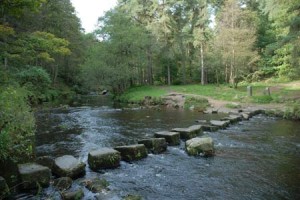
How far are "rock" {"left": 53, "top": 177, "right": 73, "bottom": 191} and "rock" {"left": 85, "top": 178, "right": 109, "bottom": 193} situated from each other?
0.41 m

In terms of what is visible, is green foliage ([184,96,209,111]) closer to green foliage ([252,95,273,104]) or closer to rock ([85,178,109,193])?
green foliage ([252,95,273,104])

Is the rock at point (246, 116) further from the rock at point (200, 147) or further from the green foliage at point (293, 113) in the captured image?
the rock at point (200, 147)

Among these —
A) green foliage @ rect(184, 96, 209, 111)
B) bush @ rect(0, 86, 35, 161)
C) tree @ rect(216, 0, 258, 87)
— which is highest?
tree @ rect(216, 0, 258, 87)

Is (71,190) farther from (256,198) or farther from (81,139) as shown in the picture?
(81,139)

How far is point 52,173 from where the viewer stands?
7605 millimetres

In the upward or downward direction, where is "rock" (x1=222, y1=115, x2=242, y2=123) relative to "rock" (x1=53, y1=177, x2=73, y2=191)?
downward

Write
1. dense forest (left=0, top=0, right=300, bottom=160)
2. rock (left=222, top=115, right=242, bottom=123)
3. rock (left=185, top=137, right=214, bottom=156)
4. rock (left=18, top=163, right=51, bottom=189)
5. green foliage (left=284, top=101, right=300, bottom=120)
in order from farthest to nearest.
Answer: dense forest (left=0, top=0, right=300, bottom=160), green foliage (left=284, top=101, right=300, bottom=120), rock (left=222, top=115, right=242, bottom=123), rock (left=185, top=137, right=214, bottom=156), rock (left=18, top=163, right=51, bottom=189)

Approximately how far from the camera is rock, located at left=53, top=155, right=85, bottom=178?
24.0 ft

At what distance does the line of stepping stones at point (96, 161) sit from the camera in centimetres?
674

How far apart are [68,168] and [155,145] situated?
11.2 feet

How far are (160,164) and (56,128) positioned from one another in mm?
7351

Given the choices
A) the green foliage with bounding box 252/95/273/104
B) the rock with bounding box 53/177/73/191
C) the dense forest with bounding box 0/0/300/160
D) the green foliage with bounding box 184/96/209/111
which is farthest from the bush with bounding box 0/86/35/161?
the green foliage with bounding box 252/95/273/104

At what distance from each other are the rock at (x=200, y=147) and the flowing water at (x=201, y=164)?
0.98 feet

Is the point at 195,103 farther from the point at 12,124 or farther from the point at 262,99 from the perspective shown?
the point at 12,124
